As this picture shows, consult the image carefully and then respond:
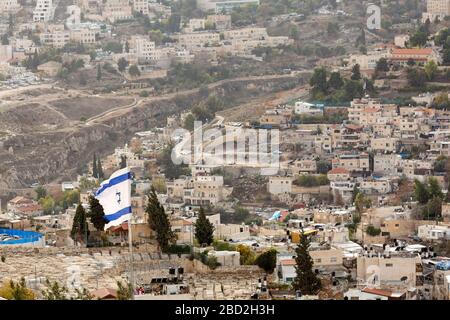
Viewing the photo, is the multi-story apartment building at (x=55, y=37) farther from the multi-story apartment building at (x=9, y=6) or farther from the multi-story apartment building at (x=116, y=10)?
the multi-story apartment building at (x=9, y=6)

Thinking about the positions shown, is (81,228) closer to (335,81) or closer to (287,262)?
(287,262)

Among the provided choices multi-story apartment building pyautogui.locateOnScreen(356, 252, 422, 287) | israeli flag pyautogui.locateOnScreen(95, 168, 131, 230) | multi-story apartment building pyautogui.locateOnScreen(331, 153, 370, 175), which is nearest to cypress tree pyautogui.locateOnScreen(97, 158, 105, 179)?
multi-story apartment building pyautogui.locateOnScreen(331, 153, 370, 175)

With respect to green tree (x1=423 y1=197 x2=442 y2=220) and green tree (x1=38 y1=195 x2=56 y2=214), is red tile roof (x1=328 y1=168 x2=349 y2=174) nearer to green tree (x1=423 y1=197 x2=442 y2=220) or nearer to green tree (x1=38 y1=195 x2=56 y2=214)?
green tree (x1=38 y1=195 x2=56 y2=214)

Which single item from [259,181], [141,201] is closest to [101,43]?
[259,181]

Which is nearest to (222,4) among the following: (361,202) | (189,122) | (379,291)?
(189,122)

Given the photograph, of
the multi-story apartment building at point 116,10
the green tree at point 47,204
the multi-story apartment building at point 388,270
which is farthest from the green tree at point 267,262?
the multi-story apartment building at point 116,10

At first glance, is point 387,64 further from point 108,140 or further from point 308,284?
point 308,284
